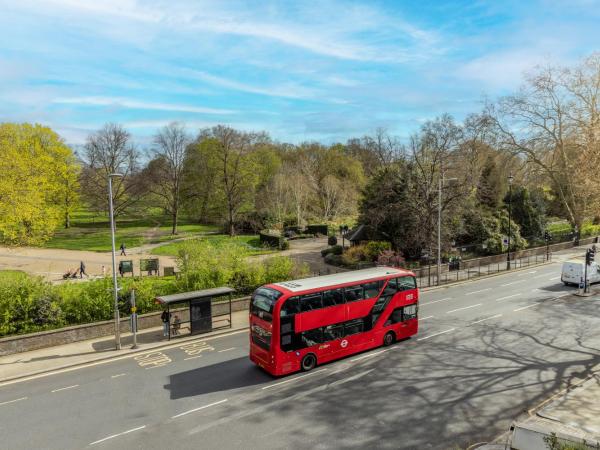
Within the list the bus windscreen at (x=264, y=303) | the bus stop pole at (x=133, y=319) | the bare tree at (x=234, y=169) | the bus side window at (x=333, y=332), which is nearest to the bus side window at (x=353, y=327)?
the bus side window at (x=333, y=332)

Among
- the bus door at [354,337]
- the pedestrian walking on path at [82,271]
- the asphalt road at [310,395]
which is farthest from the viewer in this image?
the pedestrian walking on path at [82,271]

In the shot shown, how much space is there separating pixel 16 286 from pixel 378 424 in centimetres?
1727

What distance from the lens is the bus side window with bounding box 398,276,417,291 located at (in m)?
17.8

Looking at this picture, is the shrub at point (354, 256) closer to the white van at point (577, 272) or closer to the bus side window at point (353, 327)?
the white van at point (577, 272)

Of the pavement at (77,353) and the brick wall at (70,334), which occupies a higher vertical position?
the brick wall at (70,334)

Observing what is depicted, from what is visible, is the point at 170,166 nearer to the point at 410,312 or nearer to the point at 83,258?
the point at 83,258

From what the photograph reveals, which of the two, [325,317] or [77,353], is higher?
[325,317]

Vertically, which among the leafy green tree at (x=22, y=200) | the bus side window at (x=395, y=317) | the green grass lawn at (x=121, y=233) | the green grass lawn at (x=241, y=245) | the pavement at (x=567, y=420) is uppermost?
the leafy green tree at (x=22, y=200)

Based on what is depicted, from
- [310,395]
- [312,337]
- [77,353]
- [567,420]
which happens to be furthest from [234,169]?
[567,420]

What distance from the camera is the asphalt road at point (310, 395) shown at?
11.0 m

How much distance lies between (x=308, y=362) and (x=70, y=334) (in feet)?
37.7

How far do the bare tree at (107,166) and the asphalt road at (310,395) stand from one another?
44068 mm

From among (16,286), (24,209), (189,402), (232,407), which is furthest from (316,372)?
(24,209)

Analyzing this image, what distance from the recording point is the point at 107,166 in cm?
5684
